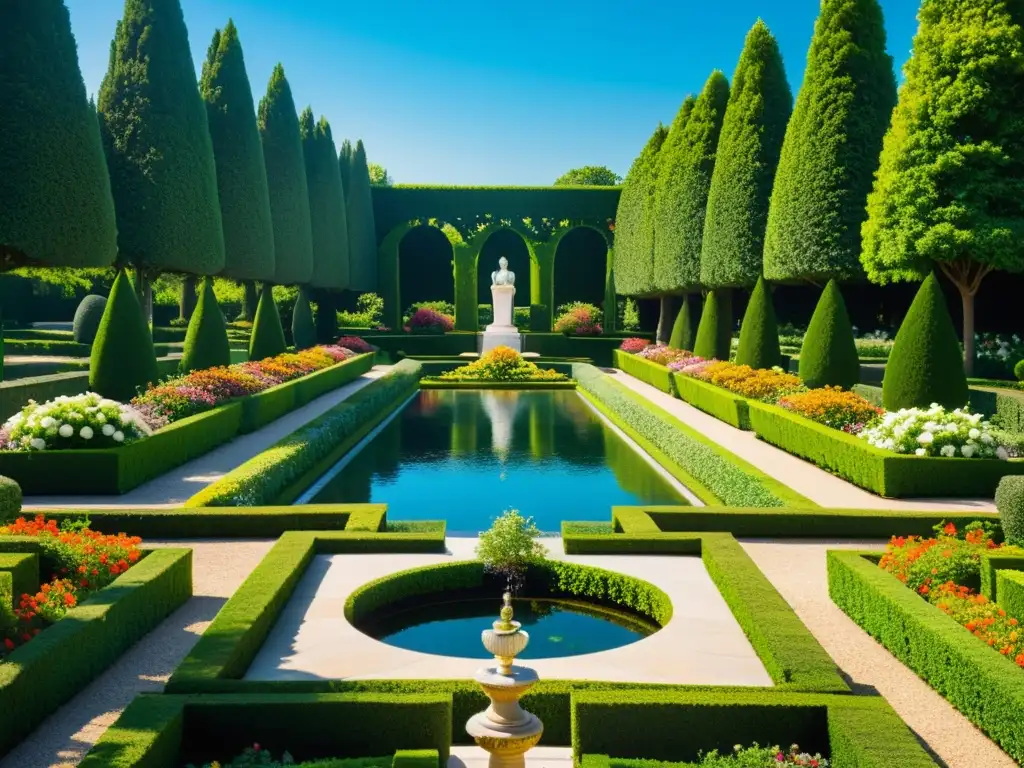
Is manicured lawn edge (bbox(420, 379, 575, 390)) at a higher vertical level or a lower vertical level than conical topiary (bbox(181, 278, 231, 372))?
lower

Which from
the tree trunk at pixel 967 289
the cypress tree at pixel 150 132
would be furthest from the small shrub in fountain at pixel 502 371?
the tree trunk at pixel 967 289

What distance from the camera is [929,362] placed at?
13719mm

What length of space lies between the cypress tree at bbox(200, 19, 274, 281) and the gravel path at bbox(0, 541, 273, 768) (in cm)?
1753

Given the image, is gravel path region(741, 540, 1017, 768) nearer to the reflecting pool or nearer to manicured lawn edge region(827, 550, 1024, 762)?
manicured lawn edge region(827, 550, 1024, 762)

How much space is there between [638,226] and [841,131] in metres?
14.9

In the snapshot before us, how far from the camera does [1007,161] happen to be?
1781 cm

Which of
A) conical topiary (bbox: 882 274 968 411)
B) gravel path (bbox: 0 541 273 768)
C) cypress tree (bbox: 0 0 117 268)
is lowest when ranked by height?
gravel path (bbox: 0 541 273 768)

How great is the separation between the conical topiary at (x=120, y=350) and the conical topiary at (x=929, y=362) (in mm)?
11389

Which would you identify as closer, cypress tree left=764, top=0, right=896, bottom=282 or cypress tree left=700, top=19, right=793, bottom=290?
cypress tree left=764, top=0, right=896, bottom=282

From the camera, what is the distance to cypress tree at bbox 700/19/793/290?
2427 cm

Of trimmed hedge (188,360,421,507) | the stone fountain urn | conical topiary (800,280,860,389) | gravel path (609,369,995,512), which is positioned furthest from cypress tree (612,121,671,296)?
the stone fountain urn

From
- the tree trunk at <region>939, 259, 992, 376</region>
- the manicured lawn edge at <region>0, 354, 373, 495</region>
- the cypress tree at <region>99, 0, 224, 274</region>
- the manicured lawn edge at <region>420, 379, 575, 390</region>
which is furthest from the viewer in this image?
the manicured lawn edge at <region>420, 379, 575, 390</region>

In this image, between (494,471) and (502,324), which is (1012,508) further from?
(502,324)

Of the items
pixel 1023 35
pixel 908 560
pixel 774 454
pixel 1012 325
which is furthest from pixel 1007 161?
pixel 908 560
